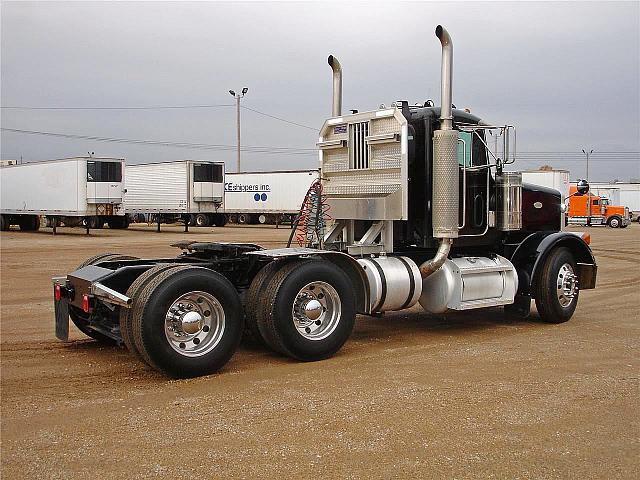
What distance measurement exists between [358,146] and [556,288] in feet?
11.3

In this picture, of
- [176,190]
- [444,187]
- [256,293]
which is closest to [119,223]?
[176,190]

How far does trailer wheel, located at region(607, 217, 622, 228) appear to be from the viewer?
52.6 meters

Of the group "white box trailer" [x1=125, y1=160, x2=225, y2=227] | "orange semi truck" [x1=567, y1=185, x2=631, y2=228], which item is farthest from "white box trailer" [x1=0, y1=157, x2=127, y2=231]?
"orange semi truck" [x1=567, y1=185, x2=631, y2=228]

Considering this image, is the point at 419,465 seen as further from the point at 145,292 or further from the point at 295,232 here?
the point at 295,232

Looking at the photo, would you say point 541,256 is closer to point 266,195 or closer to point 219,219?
point 219,219

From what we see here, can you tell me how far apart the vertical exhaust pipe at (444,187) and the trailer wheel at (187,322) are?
2.99 meters

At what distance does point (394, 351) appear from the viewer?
8.12m

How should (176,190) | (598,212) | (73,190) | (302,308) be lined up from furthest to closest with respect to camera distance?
1. (598,212)
2. (176,190)
3. (73,190)
4. (302,308)

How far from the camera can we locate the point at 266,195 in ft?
159

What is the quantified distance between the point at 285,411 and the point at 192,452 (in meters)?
1.11

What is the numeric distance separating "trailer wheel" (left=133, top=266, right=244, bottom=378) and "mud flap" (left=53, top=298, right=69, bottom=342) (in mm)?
1569

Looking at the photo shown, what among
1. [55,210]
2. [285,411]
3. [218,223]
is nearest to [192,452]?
[285,411]

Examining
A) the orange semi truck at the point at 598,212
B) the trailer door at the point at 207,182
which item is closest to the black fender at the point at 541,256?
the trailer door at the point at 207,182

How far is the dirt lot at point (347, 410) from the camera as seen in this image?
4582 millimetres
